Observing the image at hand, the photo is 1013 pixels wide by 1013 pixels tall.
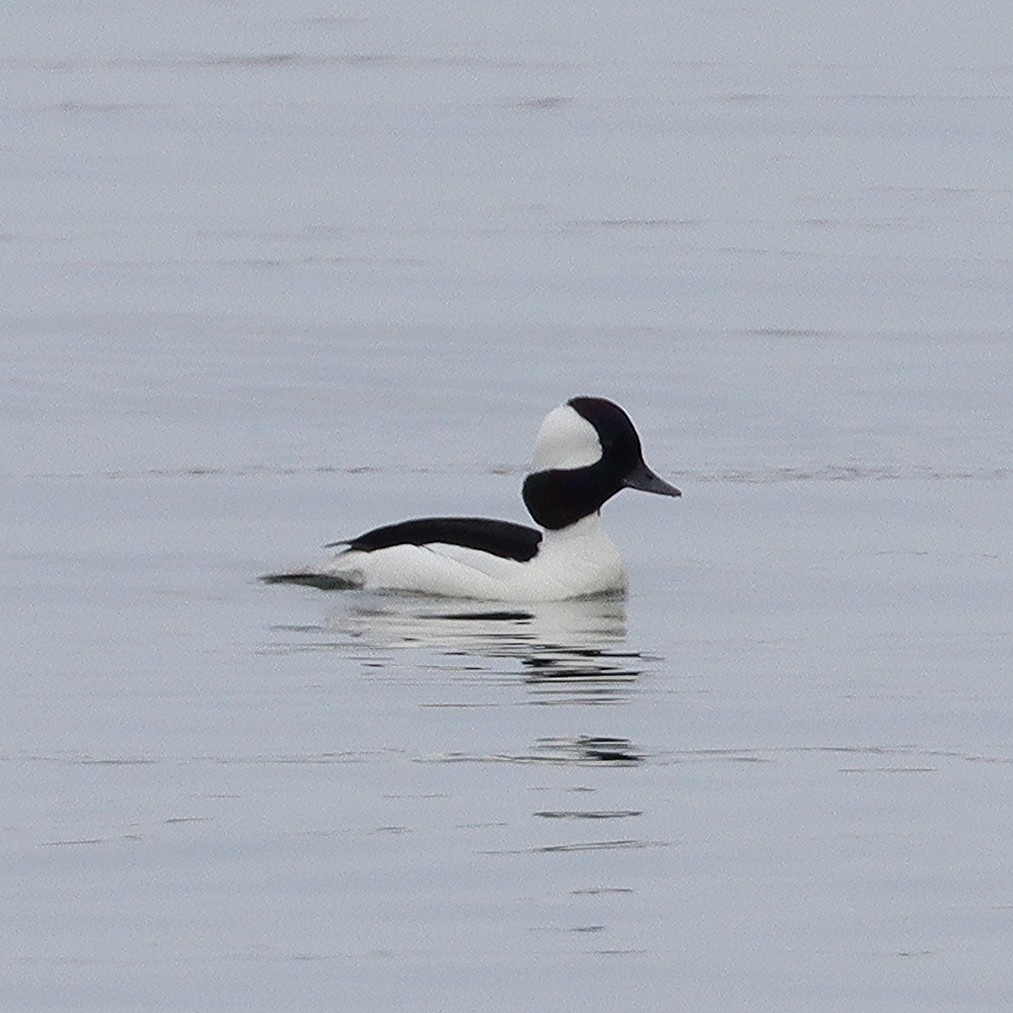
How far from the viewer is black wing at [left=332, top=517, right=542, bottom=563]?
13.7 metres

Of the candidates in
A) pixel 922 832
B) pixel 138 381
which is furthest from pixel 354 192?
pixel 922 832

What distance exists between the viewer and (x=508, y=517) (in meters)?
15.8

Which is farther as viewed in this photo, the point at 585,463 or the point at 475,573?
the point at 585,463

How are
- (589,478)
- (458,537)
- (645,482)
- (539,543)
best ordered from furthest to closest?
(645,482), (589,478), (539,543), (458,537)

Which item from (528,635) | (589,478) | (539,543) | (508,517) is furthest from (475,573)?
(508,517)

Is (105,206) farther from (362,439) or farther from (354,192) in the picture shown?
(362,439)

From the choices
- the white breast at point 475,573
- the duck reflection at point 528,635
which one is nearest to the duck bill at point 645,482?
the white breast at point 475,573

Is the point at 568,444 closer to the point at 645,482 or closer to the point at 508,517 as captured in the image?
the point at 645,482

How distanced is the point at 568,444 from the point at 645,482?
0.35m

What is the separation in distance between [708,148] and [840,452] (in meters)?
13.3

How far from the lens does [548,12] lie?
46.0 meters

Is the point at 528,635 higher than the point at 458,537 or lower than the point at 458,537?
lower

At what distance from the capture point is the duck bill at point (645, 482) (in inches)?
562

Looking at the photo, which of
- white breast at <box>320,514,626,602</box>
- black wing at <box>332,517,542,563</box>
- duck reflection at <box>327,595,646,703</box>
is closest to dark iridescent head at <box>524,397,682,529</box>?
black wing at <box>332,517,542,563</box>
